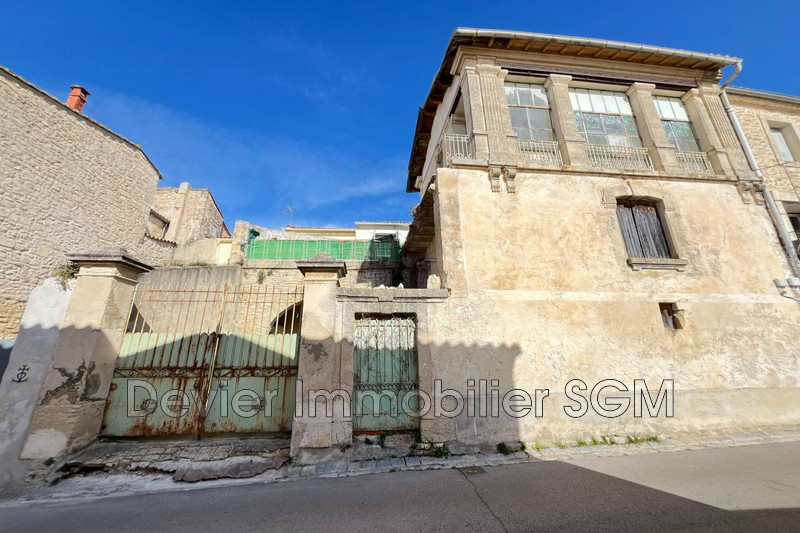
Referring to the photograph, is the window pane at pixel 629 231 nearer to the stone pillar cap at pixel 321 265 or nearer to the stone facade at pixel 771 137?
the stone facade at pixel 771 137

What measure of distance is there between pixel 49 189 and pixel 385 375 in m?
14.0

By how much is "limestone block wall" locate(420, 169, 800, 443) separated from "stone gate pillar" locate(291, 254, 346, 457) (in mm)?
1563

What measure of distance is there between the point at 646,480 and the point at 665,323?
151 inches

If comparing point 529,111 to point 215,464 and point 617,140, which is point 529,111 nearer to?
point 617,140

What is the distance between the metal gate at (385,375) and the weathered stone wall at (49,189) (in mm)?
11172

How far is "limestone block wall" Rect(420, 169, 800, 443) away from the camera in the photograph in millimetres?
5527

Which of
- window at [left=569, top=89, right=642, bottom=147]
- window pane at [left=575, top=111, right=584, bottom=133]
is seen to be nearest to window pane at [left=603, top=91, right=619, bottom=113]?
window at [left=569, top=89, right=642, bottom=147]

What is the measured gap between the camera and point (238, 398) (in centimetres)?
524

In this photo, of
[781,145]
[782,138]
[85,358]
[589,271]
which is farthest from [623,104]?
[85,358]

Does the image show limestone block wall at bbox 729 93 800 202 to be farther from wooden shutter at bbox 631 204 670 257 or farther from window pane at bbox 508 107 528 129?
window pane at bbox 508 107 528 129

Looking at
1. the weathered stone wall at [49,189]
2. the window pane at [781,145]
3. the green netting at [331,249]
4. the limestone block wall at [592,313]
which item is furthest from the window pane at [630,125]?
the weathered stone wall at [49,189]

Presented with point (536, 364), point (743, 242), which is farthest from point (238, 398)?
point (743, 242)

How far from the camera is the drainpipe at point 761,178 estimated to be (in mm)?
7184

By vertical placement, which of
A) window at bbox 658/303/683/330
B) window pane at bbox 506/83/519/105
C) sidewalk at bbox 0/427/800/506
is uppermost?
window pane at bbox 506/83/519/105
